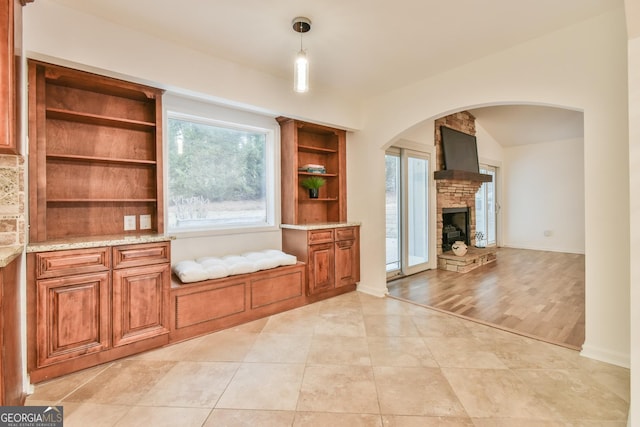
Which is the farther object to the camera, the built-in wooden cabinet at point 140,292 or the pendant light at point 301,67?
the built-in wooden cabinet at point 140,292

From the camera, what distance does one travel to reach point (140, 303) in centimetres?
240

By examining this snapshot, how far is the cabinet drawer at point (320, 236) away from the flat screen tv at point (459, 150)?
3155 millimetres

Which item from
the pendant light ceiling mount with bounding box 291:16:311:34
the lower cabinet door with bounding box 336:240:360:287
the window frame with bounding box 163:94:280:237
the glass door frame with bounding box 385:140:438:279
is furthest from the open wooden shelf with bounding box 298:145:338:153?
the pendant light ceiling mount with bounding box 291:16:311:34

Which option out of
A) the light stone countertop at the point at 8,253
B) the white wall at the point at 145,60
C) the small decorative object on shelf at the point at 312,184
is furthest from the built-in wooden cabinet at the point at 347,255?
the light stone countertop at the point at 8,253

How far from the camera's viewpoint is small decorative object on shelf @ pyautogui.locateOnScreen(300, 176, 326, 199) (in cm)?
395

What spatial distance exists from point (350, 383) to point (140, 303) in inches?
69.3

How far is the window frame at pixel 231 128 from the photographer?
3.04 metres

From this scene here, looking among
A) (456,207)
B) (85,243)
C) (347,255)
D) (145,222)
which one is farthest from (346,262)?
(456,207)

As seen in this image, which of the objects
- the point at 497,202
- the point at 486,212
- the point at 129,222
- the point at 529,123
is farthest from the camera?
the point at 497,202

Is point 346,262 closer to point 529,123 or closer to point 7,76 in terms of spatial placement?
point 7,76

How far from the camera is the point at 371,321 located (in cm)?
307

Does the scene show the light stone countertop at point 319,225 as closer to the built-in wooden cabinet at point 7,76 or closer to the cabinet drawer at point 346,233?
the cabinet drawer at point 346,233

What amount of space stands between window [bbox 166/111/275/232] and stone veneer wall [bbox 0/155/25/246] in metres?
1.16

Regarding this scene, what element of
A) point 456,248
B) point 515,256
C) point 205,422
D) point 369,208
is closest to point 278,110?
point 369,208
